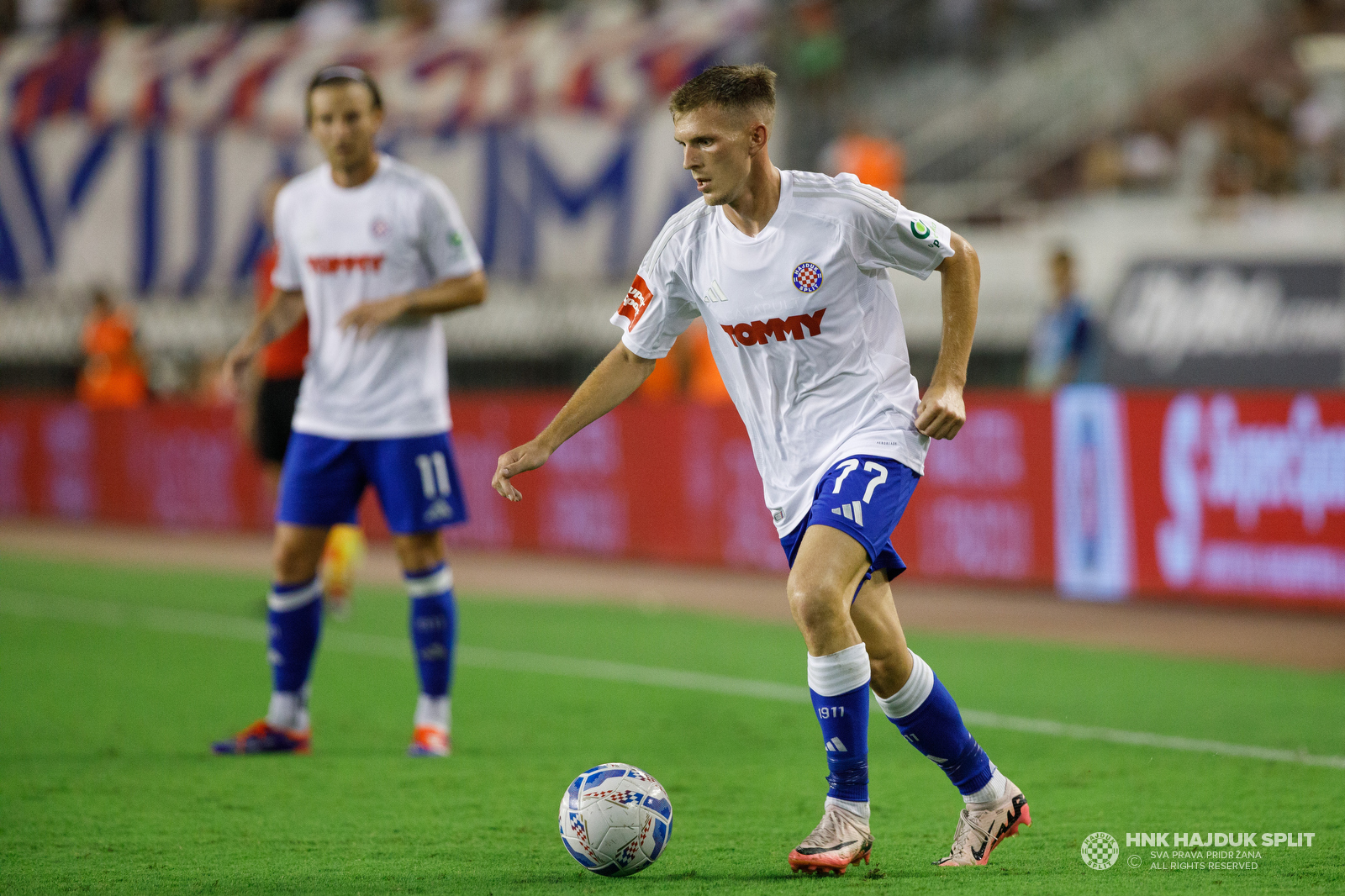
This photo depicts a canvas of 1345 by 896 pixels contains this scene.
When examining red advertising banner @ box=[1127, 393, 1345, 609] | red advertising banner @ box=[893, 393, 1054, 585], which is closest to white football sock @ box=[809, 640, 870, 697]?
red advertising banner @ box=[1127, 393, 1345, 609]

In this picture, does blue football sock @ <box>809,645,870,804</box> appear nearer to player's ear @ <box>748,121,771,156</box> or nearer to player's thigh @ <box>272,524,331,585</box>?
player's ear @ <box>748,121,771,156</box>

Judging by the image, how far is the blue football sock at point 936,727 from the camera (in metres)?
4.63

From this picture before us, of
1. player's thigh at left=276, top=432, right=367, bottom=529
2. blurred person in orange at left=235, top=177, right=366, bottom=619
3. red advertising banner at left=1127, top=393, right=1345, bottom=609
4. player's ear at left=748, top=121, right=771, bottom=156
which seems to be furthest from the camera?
red advertising banner at left=1127, top=393, right=1345, bottom=609

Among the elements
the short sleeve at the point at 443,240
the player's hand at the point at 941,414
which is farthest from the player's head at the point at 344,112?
the player's hand at the point at 941,414

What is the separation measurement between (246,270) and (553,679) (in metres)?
12.1

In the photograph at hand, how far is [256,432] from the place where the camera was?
9914 millimetres

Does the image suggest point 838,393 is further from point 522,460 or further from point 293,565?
point 293,565

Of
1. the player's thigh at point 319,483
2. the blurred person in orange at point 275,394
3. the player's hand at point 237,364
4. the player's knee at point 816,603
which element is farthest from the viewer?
the blurred person in orange at point 275,394

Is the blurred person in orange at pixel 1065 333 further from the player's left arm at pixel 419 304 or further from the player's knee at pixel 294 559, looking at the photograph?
the player's knee at pixel 294 559

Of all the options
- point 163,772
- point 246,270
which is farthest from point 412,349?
point 246,270

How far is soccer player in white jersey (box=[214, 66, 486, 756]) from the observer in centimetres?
653

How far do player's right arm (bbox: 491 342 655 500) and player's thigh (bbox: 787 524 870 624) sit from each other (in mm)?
697

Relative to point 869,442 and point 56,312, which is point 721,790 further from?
point 56,312

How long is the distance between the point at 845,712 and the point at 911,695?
23 centimetres
